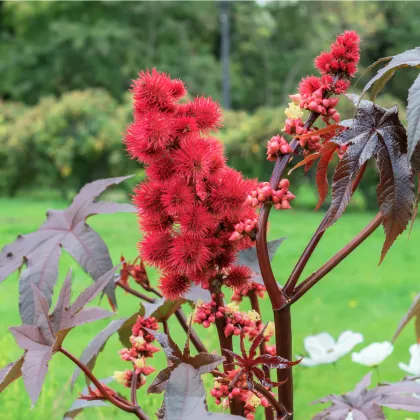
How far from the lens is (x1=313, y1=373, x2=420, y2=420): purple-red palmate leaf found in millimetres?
863

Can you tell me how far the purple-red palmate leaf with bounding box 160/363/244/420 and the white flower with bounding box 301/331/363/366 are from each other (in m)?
0.64

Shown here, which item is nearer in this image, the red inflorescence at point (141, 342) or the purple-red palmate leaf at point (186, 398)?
the purple-red palmate leaf at point (186, 398)

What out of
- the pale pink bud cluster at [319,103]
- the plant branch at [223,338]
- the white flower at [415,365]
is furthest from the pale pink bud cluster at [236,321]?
the white flower at [415,365]

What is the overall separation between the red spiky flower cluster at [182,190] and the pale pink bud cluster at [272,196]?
23mm

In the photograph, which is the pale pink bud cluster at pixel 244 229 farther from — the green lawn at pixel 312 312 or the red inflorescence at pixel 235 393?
the green lawn at pixel 312 312

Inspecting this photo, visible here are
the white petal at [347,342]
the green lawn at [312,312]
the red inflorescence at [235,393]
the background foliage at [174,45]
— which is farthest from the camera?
the background foliage at [174,45]

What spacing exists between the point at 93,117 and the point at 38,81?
34.1 feet

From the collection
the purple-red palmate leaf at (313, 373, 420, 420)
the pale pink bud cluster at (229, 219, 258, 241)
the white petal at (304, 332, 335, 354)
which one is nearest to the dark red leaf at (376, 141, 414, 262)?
the pale pink bud cluster at (229, 219, 258, 241)

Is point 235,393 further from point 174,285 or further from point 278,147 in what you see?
point 278,147

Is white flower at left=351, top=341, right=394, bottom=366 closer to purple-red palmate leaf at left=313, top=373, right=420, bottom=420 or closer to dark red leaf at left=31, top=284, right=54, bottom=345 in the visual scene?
purple-red palmate leaf at left=313, top=373, right=420, bottom=420

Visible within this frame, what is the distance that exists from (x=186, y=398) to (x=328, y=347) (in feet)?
2.67

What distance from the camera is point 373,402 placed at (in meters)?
0.89

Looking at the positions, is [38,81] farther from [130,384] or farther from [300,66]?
[130,384]

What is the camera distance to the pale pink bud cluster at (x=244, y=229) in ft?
2.32
